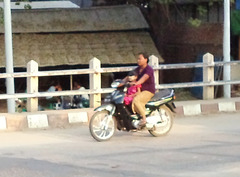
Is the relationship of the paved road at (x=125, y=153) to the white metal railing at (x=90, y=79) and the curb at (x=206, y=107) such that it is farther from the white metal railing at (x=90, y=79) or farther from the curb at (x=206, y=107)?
the curb at (x=206, y=107)

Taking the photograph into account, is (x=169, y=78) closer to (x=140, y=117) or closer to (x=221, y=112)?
(x=221, y=112)

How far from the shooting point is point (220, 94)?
67.5ft

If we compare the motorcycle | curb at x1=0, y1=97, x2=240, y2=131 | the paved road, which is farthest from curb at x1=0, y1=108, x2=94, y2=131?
the motorcycle

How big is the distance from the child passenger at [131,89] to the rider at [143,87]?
0.07m

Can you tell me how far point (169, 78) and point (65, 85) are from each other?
451 cm

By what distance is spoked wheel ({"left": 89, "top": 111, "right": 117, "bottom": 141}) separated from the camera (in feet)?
35.0

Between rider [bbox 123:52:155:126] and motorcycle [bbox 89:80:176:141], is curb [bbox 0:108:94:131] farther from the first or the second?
rider [bbox 123:52:155:126]

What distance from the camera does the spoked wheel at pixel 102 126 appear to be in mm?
10672

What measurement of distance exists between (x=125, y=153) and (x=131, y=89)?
66.0 inches

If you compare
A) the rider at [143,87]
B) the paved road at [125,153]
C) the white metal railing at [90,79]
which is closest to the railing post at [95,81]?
the white metal railing at [90,79]

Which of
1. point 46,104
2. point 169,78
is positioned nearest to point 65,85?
point 46,104

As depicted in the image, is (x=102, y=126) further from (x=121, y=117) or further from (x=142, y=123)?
(x=142, y=123)

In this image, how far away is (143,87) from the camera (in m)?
11.0

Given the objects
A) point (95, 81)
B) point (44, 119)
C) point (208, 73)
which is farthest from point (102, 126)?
point (208, 73)
